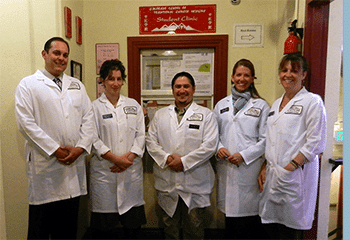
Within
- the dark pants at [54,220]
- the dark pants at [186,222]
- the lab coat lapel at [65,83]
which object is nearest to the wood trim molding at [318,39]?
the dark pants at [186,222]

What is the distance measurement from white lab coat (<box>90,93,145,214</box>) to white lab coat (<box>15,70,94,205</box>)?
189mm

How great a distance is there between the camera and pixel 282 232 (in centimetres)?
174

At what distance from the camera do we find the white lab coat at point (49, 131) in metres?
1.56

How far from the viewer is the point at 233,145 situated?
1.88 meters

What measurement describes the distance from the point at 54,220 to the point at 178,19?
2106 millimetres

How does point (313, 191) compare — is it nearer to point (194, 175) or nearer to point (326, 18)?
point (194, 175)

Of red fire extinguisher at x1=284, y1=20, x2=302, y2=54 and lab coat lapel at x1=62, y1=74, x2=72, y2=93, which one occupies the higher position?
red fire extinguisher at x1=284, y1=20, x2=302, y2=54

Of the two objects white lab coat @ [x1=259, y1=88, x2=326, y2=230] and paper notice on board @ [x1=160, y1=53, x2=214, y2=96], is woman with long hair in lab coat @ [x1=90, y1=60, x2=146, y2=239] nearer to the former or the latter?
paper notice on board @ [x1=160, y1=53, x2=214, y2=96]

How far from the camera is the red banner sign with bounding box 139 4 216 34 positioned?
2.42 metres

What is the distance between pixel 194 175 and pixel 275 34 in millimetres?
1623

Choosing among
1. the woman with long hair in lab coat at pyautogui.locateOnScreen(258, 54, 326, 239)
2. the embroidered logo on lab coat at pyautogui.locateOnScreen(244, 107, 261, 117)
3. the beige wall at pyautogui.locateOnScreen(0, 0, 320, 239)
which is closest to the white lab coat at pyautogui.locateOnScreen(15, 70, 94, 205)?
the beige wall at pyautogui.locateOnScreen(0, 0, 320, 239)

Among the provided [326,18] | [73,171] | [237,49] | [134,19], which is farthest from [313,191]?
[134,19]

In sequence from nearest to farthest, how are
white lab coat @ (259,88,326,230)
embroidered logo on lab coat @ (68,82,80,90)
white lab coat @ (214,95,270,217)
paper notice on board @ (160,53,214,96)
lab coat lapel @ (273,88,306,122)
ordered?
white lab coat @ (259,88,326,230)
lab coat lapel @ (273,88,306,122)
embroidered logo on lab coat @ (68,82,80,90)
white lab coat @ (214,95,270,217)
paper notice on board @ (160,53,214,96)

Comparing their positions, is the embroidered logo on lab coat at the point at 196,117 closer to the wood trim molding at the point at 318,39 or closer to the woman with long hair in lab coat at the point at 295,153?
the woman with long hair in lab coat at the point at 295,153
